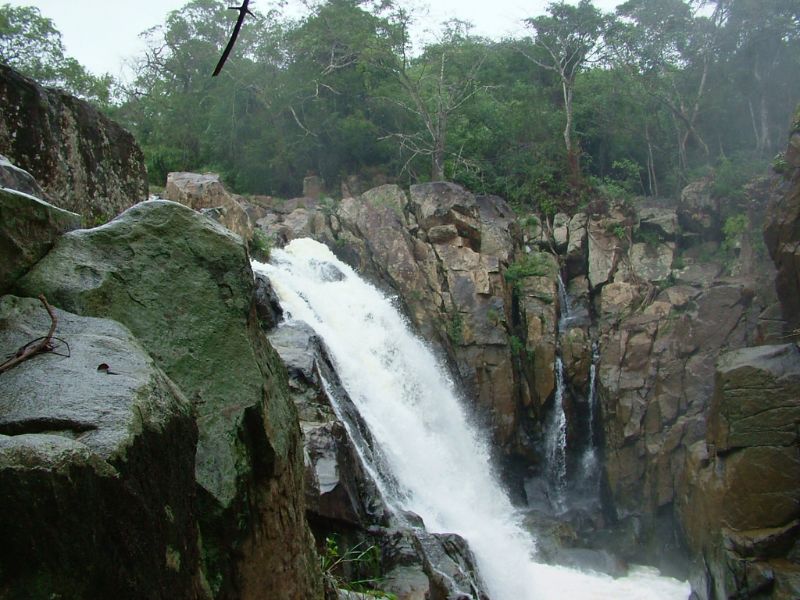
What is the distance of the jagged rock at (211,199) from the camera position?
54.5 ft

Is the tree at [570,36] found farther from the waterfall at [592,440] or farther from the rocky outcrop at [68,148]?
the rocky outcrop at [68,148]

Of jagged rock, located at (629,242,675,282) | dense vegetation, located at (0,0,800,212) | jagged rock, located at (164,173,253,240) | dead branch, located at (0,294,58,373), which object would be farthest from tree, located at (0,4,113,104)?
dead branch, located at (0,294,58,373)

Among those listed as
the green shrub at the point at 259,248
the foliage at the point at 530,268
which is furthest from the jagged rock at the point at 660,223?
the green shrub at the point at 259,248

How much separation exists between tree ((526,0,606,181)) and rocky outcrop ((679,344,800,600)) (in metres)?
15.2

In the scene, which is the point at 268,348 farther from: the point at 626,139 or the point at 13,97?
the point at 626,139

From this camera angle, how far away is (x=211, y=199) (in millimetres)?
17312

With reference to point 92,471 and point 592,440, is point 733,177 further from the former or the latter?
point 92,471

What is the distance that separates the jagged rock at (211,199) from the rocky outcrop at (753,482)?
10903mm

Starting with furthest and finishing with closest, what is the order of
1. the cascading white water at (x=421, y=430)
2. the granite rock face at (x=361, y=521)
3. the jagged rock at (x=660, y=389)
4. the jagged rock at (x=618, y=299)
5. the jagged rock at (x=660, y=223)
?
the jagged rock at (x=660, y=223) < the jagged rock at (x=618, y=299) < the jagged rock at (x=660, y=389) < the cascading white water at (x=421, y=430) < the granite rock face at (x=361, y=521)

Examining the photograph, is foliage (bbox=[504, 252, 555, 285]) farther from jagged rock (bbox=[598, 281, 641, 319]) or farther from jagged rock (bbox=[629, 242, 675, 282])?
jagged rock (bbox=[629, 242, 675, 282])

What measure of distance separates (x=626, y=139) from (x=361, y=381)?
61.8 ft

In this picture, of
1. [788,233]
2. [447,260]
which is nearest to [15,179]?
[788,233]

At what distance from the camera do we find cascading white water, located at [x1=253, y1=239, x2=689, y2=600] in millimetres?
11594

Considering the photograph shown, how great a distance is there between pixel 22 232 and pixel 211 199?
13.8m
